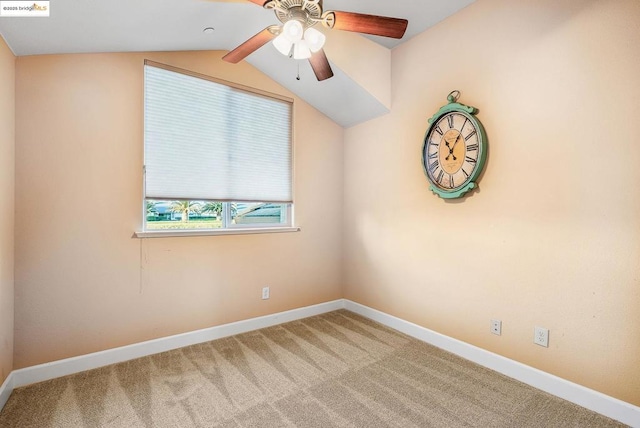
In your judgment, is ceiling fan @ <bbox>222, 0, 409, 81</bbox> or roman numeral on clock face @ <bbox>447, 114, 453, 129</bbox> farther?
roman numeral on clock face @ <bbox>447, 114, 453, 129</bbox>

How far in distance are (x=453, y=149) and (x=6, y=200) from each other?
3169 millimetres

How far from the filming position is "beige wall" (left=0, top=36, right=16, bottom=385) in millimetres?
1854

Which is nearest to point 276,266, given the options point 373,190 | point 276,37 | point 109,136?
point 373,190

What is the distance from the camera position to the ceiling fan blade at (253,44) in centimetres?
168

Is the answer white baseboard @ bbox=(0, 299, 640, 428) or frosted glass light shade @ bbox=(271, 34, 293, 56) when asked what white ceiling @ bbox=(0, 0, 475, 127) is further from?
white baseboard @ bbox=(0, 299, 640, 428)

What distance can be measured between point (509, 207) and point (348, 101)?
1.83m

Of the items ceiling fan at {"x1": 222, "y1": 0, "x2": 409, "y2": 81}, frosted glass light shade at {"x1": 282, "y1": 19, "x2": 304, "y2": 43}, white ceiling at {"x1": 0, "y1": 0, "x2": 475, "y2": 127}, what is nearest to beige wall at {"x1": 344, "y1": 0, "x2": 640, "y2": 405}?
white ceiling at {"x1": 0, "y1": 0, "x2": 475, "y2": 127}

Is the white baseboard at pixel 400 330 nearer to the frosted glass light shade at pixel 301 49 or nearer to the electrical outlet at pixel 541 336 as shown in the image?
the electrical outlet at pixel 541 336

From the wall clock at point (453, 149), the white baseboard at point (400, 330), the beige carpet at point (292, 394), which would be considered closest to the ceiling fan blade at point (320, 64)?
the wall clock at point (453, 149)

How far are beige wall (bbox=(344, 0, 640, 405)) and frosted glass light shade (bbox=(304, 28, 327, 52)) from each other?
1447 mm

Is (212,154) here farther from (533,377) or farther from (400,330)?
(533,377)

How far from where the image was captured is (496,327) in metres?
2.27

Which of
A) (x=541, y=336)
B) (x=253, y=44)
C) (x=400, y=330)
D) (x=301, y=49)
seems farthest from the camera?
Answer: (x=400, y=330)

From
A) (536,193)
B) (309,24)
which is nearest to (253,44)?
(309,24)
